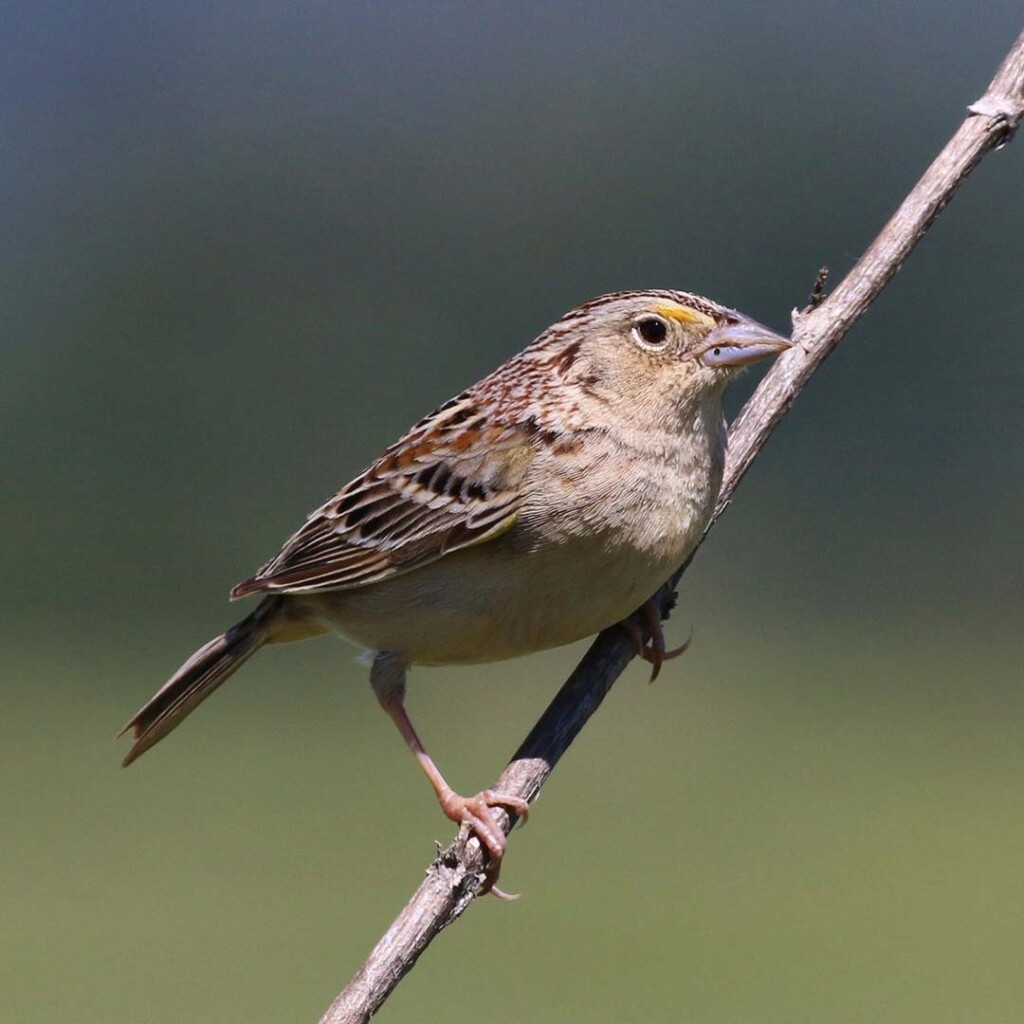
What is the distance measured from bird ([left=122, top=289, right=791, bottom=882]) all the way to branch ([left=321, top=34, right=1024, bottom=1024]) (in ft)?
0.34

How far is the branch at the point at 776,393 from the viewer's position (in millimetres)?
3660

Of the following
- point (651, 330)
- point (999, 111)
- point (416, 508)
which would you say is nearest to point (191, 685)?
point (416, 508)

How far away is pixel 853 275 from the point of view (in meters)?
4.29

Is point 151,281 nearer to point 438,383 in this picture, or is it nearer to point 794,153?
point 438,383

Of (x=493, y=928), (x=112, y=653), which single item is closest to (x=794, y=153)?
(x=112, y=653)

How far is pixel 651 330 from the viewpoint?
13.6ft

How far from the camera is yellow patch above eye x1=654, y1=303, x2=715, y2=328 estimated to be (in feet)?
13.4

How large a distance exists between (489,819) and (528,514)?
70 centimetres

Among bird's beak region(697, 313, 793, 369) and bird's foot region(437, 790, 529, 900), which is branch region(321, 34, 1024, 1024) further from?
bird's beak region(697, 313, 793, 369)

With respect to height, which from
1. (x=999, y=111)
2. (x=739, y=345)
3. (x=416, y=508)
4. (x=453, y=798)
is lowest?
(x=453, y=798)

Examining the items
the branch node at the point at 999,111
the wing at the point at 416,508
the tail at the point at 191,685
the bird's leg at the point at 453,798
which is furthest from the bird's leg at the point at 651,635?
the branch node at the point at 999,111

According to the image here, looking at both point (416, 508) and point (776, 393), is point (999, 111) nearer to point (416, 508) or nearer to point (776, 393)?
point (776, 393)

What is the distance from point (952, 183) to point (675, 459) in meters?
0.90

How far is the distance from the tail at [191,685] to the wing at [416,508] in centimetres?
16
